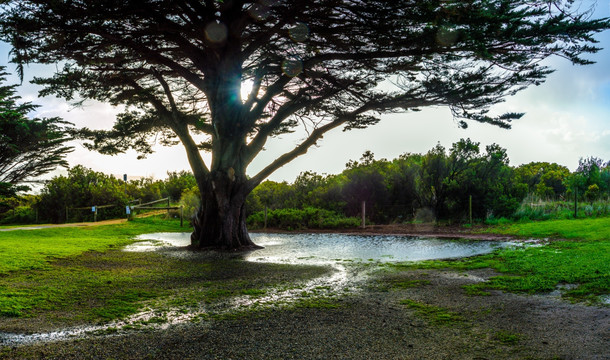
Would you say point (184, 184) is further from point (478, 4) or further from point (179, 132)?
point (478, 4)

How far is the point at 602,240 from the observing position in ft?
40.7

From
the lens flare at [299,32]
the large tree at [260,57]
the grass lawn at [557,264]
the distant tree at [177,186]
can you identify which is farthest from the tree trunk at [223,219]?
the distant tree at [177,186]

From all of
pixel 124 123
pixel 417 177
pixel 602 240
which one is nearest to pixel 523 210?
pixel 417 177

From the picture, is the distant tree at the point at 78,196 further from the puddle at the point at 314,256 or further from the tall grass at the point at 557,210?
the tall grass at the point at 557,210

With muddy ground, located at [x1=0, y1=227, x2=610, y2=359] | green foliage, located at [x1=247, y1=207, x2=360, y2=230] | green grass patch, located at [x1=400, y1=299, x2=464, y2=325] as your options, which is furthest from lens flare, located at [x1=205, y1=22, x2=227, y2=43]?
green foliage, located at [x1=247, y1=207, x2=360, y2=230]

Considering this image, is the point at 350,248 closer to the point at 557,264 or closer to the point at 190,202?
the point at 557,264

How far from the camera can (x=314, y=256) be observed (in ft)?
39.8

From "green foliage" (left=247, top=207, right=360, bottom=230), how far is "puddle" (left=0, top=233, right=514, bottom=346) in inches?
113

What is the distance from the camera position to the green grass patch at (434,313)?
5.27m

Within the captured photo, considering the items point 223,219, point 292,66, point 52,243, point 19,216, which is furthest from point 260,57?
point 19,216

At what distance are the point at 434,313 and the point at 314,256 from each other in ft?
21.7

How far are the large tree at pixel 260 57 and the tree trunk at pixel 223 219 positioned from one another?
0.11 feet

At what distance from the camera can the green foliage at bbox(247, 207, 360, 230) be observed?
21234mm

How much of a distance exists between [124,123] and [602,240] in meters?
15.9
